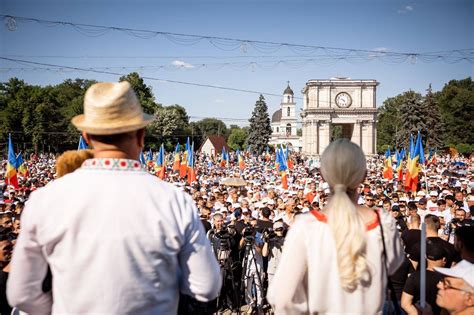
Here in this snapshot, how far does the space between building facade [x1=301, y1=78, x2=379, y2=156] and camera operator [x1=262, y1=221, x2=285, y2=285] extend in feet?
250

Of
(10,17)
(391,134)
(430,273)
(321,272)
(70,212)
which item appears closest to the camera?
(70,212)

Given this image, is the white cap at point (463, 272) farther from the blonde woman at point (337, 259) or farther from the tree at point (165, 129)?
the tree at point (165, 129)

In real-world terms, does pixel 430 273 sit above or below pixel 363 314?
below

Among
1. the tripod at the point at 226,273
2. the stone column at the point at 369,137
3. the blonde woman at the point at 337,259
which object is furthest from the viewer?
the stone column at the point at 369,137

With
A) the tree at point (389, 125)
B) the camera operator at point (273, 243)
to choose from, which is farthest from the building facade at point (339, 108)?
the camera operator at point (273, 243)

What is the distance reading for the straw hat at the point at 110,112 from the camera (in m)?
1.96

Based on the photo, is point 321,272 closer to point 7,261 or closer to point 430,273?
point 430,273

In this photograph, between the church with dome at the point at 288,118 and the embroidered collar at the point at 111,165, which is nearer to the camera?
the embroidered collar at the point at 111,165

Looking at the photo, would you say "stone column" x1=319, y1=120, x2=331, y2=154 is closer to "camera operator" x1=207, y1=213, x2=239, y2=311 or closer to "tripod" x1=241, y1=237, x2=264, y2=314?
"camera operator" x1=207, y1=213, x2=239, y2=311

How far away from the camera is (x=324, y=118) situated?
8344cm

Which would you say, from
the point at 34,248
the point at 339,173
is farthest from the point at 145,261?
the point at 339,173

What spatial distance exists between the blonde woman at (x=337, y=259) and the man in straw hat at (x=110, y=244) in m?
0.41

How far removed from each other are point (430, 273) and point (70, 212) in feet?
12.1

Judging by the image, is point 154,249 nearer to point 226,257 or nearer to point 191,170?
point 226,257
